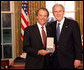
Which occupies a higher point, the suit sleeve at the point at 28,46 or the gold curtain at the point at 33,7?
the gold curtain at the point at 33,7

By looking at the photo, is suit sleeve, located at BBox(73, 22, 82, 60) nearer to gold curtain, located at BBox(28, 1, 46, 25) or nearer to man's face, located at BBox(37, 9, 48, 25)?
man's face, located at BBox(37, 9, 48, 25)

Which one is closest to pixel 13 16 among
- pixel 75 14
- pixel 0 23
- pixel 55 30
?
pixel 0 23

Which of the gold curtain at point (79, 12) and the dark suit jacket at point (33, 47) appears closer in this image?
the dark suit jacket at point (33, 47)

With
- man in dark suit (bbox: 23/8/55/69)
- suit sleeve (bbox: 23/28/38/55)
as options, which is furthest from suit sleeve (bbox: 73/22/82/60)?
suit sleeve (bbox: 23/28/38/55)

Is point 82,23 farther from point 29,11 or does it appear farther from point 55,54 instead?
point 55,54

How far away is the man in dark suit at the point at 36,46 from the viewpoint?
7.60 feet

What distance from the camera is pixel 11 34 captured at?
6.34 m

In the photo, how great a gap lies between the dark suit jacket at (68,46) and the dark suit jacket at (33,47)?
19 cm

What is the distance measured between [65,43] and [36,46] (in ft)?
1.18

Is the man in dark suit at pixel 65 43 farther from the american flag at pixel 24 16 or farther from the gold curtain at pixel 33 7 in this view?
the gold curtain at pixel 33 7

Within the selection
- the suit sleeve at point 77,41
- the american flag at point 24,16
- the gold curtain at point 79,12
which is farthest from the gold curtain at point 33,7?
the suit sleeve at point 77,41

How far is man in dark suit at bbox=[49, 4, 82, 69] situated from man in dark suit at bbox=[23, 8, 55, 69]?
139mm

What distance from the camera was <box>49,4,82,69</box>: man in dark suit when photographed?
93.0 inches

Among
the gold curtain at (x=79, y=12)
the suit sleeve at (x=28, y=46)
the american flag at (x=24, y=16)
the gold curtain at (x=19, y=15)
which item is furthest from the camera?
the gold curtain at (x=79, y=12)
